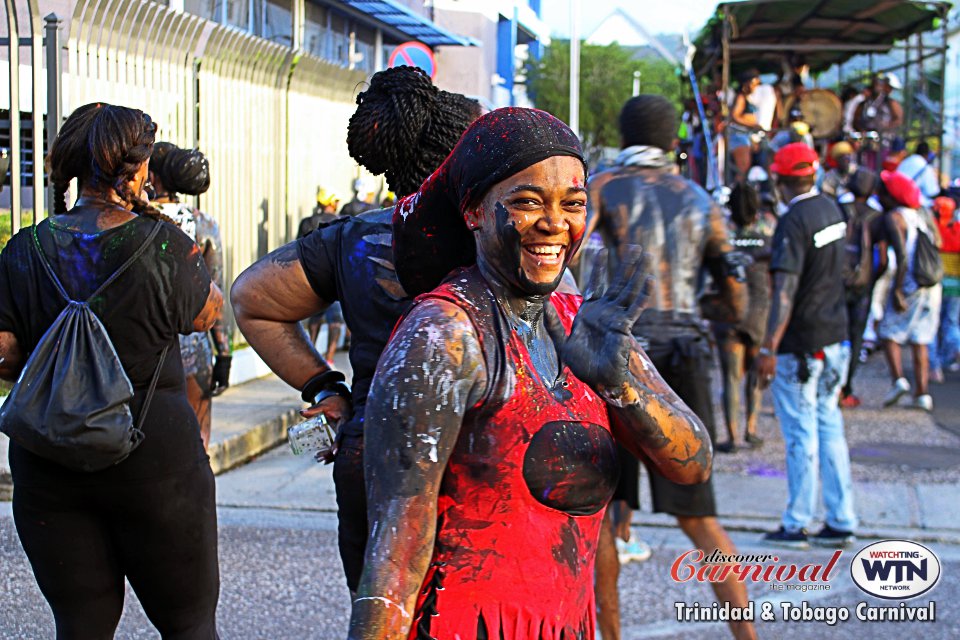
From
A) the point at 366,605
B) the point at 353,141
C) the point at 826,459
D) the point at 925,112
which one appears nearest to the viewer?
the point at 366,605

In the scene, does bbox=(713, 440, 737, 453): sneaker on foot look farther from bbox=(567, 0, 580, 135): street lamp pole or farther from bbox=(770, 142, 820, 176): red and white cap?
bbox=(567, 0, 580, 135): street lamp pole

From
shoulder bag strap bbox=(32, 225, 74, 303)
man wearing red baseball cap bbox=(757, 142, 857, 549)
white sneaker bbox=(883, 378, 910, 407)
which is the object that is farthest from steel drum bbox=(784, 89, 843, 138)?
shoulder bag strap bbox=(32, 225, 74, 303)

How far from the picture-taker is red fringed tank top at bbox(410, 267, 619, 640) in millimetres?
1952

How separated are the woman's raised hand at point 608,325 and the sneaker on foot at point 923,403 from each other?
9021mm

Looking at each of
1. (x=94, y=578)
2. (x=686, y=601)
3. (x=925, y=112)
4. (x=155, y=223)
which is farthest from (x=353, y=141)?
(x=925, y=112)

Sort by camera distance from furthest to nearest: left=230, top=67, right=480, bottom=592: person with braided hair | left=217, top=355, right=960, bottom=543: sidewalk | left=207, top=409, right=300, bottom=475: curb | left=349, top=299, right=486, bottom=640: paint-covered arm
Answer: left=207, top=409, right=300, bottom=475: curb → left=217, top=355, right=960, bottom=543: sidewalk → left=230, top=67, right=480, bottom=592: person with braided hair → left=349, top=299, right=486, bottom=640: paint-covered arm

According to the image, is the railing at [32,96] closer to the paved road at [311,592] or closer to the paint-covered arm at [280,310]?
the paved road at [311,592]

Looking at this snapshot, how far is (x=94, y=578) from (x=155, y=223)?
3.23 ft

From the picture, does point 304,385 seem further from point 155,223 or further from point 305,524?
point 305,524

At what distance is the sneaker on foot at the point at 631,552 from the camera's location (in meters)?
5.62

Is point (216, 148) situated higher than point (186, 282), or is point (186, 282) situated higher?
point (216, 148)

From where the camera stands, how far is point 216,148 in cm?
1037

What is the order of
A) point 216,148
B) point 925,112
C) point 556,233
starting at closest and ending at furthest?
point 556,233
point 216,148
point 925,112

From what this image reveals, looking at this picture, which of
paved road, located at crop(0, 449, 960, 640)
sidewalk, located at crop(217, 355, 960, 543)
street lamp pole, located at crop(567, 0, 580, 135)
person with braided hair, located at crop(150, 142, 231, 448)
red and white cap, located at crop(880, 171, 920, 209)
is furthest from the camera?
street lamp pole, located at crop(567, 0, 580, 135)
